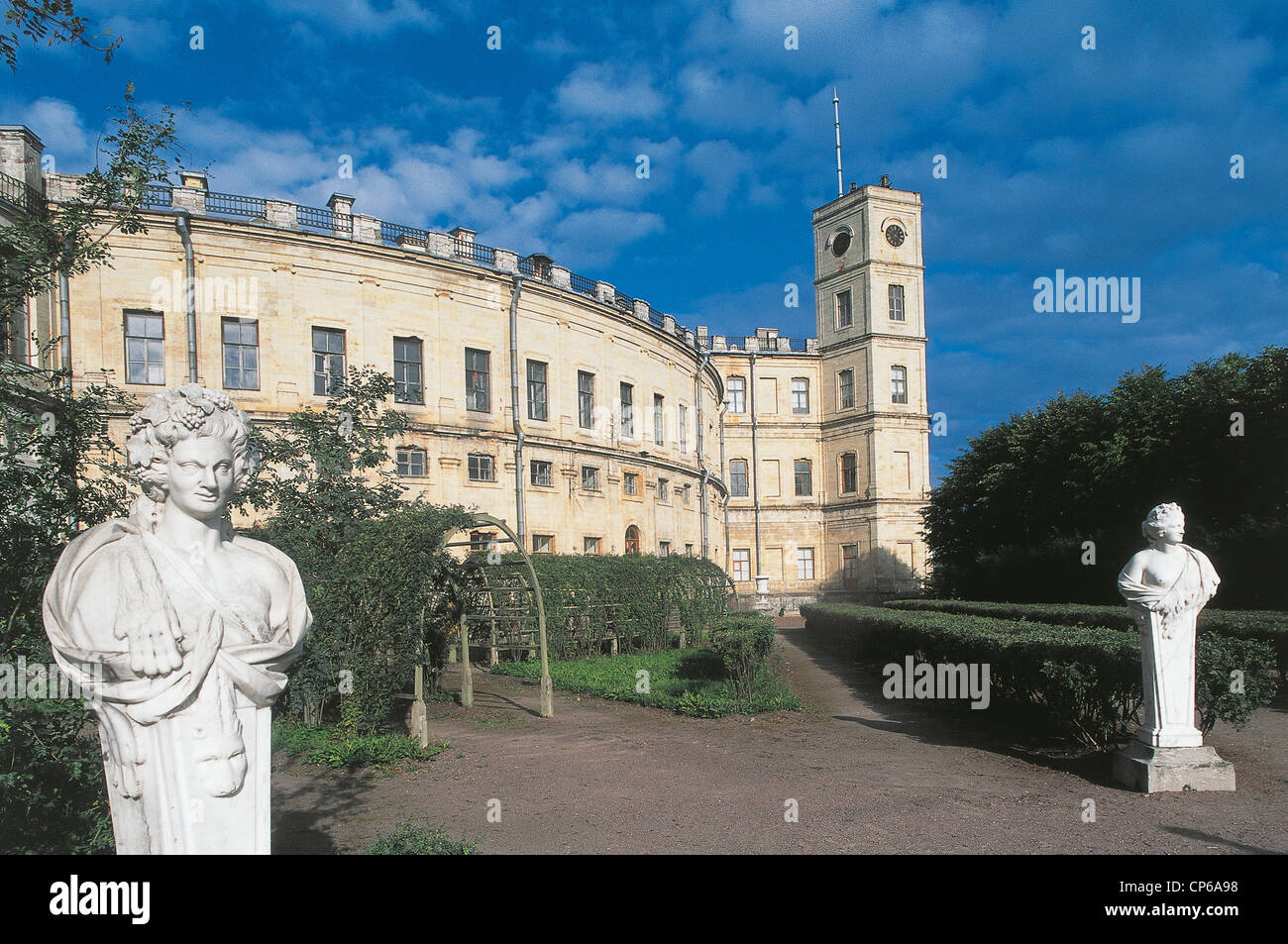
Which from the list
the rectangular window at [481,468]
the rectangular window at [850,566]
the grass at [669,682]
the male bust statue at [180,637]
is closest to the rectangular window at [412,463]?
the rectangular window at [481,468]

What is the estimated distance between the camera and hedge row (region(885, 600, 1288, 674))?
1207 centimetres

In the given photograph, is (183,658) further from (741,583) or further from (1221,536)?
(741,583)

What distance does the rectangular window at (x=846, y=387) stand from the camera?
49.1 m

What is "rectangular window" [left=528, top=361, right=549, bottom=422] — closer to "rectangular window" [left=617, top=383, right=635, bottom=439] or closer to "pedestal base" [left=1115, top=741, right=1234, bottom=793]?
"rectangular window" [left=617, top=383, right=635, bottom=439]

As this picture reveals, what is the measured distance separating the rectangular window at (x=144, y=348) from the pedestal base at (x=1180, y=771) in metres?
24.9

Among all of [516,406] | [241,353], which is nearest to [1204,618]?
[516,406]

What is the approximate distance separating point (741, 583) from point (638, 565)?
1090 inches

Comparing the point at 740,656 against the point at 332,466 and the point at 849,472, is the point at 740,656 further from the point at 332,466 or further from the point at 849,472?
the point at 849,472

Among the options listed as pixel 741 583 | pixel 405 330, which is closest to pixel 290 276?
pixel 405 330

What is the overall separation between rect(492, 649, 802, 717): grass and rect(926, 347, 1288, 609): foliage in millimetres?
11724

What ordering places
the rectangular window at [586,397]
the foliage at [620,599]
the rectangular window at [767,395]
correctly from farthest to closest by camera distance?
the rectangular window at [767,395] < the rectangular window at [586,397] < the foliage at [620,599]

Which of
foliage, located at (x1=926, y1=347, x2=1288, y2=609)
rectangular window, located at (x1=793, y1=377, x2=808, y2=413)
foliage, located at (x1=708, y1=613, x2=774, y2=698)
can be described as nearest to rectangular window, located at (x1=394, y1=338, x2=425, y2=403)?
foliage, located at (x1=708, y1=613, x2=774, y2=698)

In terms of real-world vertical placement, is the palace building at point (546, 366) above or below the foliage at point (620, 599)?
above

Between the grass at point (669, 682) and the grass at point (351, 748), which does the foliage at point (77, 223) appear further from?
the grass at point (669, 682)
